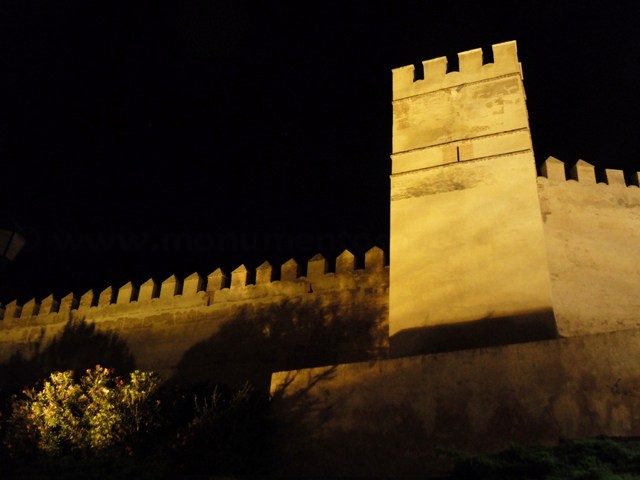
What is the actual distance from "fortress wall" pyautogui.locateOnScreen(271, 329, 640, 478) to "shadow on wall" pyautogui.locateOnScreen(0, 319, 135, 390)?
5570 mm

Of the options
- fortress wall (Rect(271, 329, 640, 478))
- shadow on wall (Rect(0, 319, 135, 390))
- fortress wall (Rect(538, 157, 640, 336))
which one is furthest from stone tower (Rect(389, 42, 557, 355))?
shadow on wall (Rect(0, 319, 135, 390))

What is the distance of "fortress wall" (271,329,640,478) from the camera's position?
660 cm

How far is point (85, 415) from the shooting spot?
8461mm

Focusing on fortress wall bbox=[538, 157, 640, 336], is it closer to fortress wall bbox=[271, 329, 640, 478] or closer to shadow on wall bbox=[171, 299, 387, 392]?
fortress wall bbox=[271, 329, 640, 478]

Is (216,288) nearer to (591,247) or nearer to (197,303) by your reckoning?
(197,303)

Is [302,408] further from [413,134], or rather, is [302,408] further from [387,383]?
[413,134]

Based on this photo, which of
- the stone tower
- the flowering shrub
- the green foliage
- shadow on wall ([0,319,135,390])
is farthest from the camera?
shadow on wall ([0,319,135,390])

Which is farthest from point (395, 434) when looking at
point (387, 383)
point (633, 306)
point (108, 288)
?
point (108, 288)

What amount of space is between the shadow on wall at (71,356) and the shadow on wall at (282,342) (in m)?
1.53

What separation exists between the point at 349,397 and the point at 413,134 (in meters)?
4.33

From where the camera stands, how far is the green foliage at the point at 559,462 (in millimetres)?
5059

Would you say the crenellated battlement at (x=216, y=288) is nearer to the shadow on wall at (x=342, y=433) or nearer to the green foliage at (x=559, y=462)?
the shadow on wall at (x=342, y=433)

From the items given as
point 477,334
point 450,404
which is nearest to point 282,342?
point 477,334

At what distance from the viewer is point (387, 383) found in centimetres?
765
